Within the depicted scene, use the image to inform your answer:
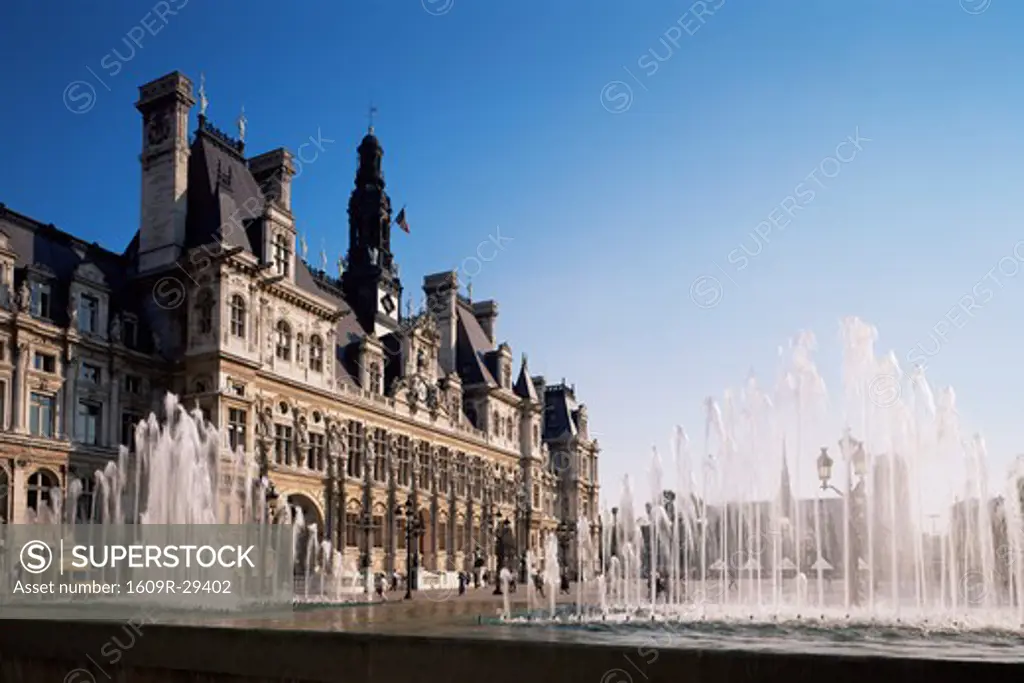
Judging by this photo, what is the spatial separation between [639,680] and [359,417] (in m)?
43.8

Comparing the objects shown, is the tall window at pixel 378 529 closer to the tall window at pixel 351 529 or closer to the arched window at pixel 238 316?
the tall window at pixel 351 529

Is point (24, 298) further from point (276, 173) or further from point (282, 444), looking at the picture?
point (276, 173)

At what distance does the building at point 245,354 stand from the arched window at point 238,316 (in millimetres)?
78

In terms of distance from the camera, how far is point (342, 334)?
55812 mm

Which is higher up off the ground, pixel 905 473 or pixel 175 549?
pixel 905 473

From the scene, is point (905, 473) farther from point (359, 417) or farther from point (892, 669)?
point (359, 417)

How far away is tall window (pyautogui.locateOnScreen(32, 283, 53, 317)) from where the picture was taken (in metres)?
37.0

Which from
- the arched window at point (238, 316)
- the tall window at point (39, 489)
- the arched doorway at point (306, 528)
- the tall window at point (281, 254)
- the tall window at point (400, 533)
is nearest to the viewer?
the tall window at point (39, 489)

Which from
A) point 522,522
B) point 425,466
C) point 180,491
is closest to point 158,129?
point 180,491

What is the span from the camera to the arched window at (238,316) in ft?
140

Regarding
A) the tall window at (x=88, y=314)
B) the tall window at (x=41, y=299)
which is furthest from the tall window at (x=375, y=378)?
the tall window at (x=41, y=299)

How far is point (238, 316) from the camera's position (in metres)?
43.0

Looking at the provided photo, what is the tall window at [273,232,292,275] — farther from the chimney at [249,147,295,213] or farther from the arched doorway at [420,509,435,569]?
the arched doorway at [420,509,435,569]

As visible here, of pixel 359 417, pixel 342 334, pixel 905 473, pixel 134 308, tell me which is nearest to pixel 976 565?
pixel 905 473
